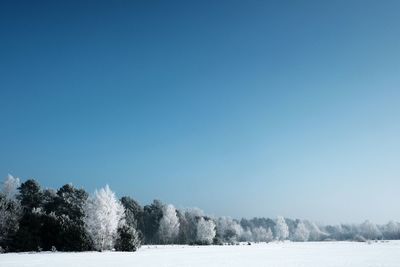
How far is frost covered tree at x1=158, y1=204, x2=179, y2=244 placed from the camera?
132750 millimetres

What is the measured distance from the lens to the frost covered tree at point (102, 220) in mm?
73875

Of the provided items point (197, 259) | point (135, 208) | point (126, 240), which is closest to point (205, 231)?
point (135, 208)

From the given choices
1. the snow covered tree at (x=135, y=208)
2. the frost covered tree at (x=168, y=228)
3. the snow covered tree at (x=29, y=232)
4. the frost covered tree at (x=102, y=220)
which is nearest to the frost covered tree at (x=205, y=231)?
the frost covered tree at (x=168, y=228)

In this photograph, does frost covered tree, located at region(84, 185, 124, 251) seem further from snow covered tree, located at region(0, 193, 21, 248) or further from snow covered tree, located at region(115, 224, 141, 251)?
snow covered tree, located at region(0, 193, 21, 248)

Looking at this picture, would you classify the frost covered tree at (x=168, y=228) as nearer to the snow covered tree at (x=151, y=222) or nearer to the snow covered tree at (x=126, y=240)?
the snow covered tree at (x=151, y=222)

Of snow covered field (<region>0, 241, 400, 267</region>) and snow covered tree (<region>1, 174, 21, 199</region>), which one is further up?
snow covered tree (<region>1, 174, 21, 199</region>)

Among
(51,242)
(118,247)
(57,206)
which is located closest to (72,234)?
(51,242)

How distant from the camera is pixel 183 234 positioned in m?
142

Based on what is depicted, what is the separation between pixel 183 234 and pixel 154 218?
11.3 metres

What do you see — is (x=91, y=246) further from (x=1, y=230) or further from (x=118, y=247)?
(x=1, y=230)

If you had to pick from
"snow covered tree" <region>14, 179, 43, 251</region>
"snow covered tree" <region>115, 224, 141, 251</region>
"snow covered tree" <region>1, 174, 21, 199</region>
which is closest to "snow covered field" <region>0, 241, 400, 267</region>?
"snow covered tree" <region>14, 179, 43, 251</region>

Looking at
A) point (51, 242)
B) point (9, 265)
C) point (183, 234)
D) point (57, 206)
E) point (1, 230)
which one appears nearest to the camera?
point (9, 265)

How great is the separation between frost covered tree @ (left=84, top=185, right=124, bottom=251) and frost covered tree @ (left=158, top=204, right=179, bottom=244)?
55.9 m

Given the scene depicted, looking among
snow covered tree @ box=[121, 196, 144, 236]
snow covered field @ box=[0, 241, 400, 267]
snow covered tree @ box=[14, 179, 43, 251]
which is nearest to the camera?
snow covered field @ box=[0, 241, 400, 267]
